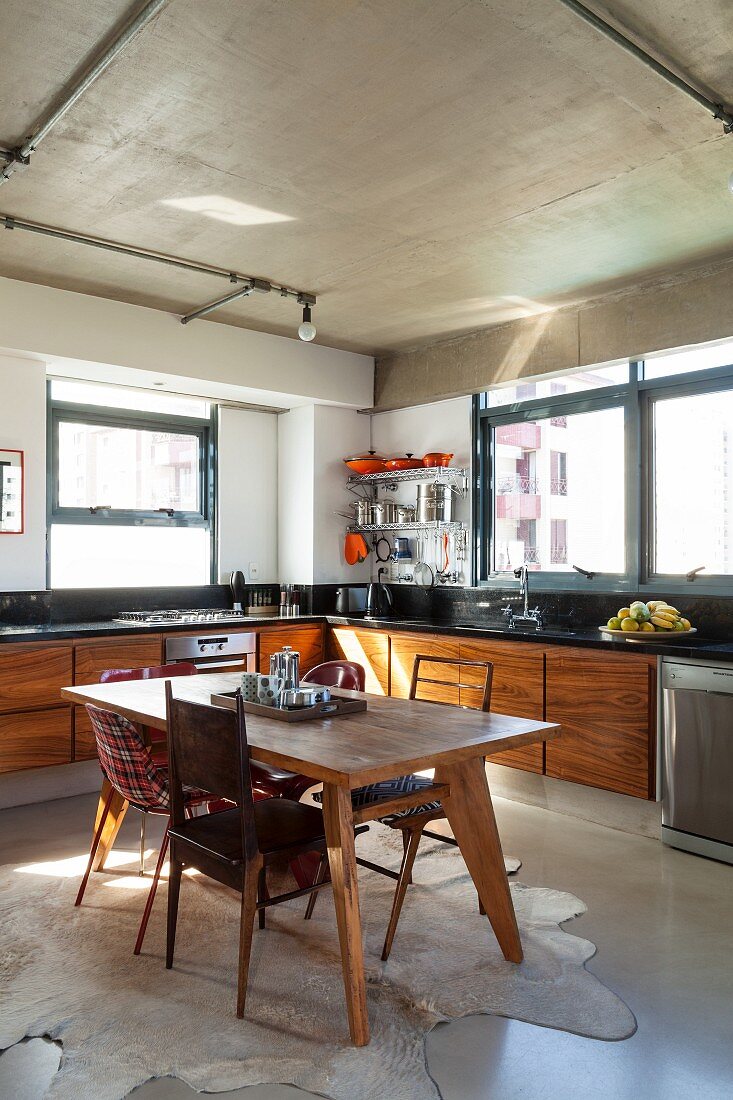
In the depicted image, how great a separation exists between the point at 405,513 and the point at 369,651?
1123mm

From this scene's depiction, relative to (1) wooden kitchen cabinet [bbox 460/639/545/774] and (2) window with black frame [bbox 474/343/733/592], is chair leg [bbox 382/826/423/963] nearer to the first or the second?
(1) wooden kitchen cabinet [bbox 460/639/545/774]

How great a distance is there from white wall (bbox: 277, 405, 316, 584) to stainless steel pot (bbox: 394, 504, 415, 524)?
0.65m

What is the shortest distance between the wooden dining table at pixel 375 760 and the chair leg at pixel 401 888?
0.16 metres

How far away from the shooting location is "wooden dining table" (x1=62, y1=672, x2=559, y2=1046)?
2.25 metres

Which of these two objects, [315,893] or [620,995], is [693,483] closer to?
[620,995]

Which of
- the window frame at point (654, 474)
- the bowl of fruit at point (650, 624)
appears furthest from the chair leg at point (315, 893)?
the window frame at point (654, 474)

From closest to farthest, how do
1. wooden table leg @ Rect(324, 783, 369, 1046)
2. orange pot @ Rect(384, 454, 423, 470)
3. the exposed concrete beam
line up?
1. wooden table leg @ Rect(324, 783, 369, 1046)
2. the exposed concrete beam
3. orange pot @ Rect(384, 454, 423, 470)

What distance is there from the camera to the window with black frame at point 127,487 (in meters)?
5.41

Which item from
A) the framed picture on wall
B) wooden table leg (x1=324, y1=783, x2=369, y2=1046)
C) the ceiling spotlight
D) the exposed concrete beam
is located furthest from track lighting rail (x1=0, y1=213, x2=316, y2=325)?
wooden table leg (x1=324, y1=783, x2=369, y2=1046)

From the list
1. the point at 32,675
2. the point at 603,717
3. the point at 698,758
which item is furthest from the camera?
the point at 32,675

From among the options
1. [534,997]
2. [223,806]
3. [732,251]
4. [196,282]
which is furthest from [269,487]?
[534,997]

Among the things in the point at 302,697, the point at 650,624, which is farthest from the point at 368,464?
the point at 302,697

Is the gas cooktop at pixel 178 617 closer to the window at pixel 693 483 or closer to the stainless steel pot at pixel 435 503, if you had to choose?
the stainless steel pot at pixel 435 503

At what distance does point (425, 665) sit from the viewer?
516 cm
